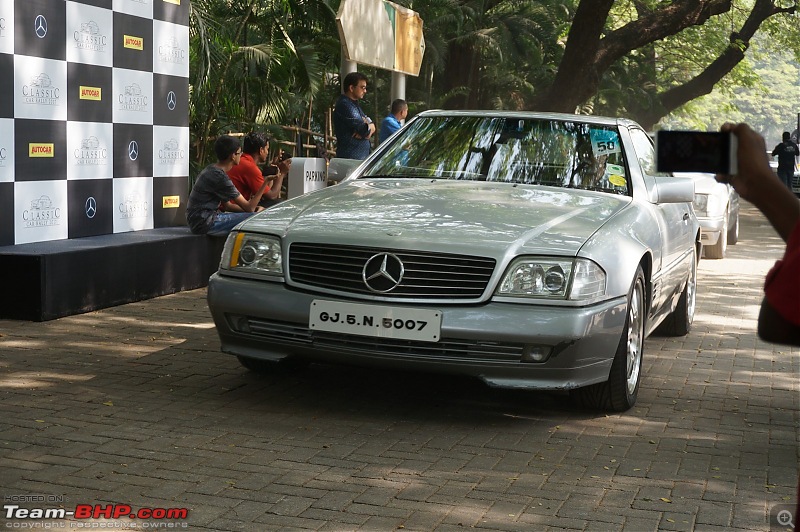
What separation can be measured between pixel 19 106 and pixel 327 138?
13.2 meters

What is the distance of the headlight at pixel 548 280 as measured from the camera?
536cm

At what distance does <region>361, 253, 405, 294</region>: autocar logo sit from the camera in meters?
5.45

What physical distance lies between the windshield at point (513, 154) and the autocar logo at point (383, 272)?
1446 millimetres

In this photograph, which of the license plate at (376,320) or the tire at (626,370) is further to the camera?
the tire at (626,370)

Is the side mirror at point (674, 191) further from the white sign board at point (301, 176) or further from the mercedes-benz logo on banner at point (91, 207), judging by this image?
the mercedes-benz logo on banner at point (91, 207)

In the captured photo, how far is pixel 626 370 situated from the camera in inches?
231

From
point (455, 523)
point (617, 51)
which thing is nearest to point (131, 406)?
point (455, 523)

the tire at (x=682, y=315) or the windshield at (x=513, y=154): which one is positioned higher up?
the windshield at (x=513, y=154)

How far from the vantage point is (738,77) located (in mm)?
44312

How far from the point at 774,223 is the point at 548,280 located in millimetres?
3488

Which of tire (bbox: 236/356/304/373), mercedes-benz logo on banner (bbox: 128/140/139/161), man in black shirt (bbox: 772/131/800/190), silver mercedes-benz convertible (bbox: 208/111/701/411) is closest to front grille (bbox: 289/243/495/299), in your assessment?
silver mercedes-benz convertible (bbox: 208/111/701/411)

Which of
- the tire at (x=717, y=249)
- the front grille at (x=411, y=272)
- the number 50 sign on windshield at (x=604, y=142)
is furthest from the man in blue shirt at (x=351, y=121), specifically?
the tire at (x=717, y=249)

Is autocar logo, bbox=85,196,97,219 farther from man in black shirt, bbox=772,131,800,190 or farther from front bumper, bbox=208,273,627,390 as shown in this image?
man in black shirt, bbox=772,131,800,190

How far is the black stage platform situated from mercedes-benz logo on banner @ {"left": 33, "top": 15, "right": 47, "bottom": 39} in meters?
1.58
